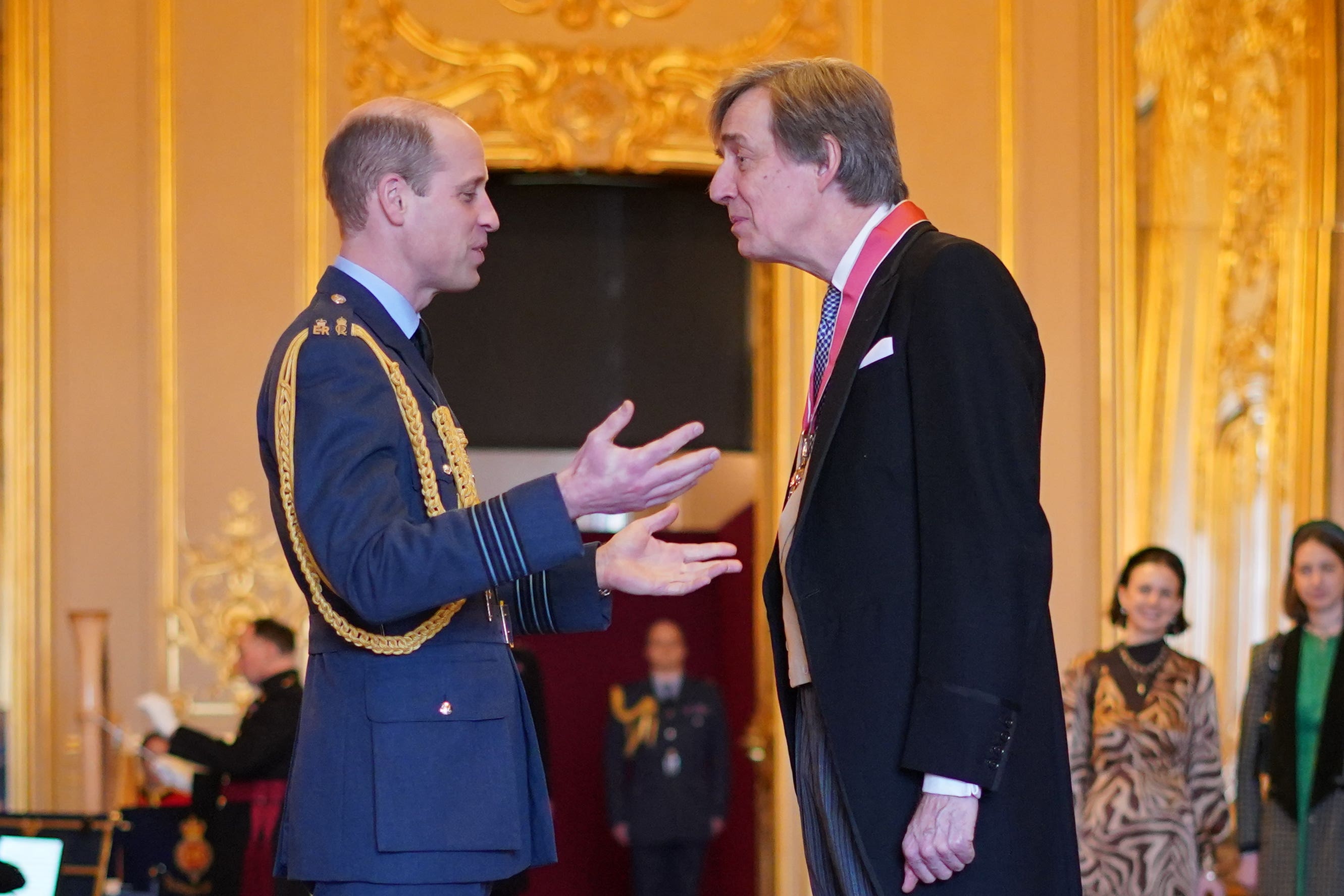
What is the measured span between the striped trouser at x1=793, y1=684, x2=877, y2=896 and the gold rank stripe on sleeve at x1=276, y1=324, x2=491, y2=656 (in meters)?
0.49

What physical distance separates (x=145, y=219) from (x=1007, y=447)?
494 cm

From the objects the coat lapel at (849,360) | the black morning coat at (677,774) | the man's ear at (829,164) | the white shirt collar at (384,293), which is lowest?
the black morning coat at (677,774)

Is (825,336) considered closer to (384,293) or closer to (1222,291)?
(384,293)

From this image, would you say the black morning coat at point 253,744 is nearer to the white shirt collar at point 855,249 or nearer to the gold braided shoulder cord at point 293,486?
the gold braided shoulder cord at point 293,486

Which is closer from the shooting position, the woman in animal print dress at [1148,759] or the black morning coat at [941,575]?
the black morning coat at [941,575]

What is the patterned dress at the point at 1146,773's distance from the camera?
15.7 feet

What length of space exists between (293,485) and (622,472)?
45 cm

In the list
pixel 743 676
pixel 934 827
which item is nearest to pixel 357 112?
pixel 934 827

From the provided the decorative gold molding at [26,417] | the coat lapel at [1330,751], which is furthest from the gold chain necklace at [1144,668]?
the decorative gold molding at [26,417]

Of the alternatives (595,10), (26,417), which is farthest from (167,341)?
(595,10)

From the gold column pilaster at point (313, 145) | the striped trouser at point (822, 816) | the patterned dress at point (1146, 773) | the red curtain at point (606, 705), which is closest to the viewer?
the striped trouser at point (822, 816)

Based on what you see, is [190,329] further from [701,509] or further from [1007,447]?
[1007,447]

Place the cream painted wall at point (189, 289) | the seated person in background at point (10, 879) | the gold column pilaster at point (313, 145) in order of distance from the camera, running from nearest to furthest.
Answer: the seated person in background at point (10, 879)
the cream painted wall at point (189, 289)
the gold column pilaster at point (313, 145)

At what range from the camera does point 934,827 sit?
1913 mm
